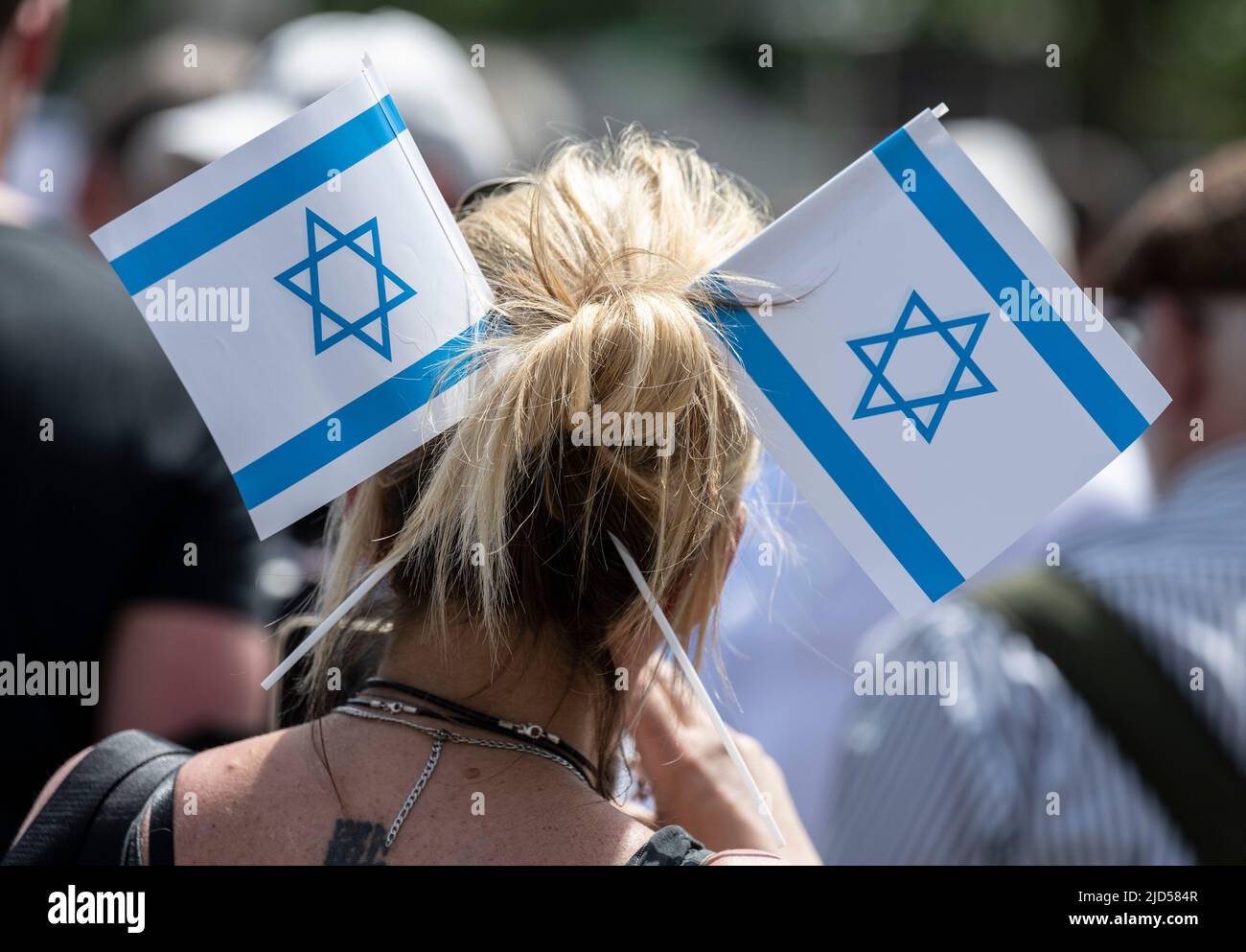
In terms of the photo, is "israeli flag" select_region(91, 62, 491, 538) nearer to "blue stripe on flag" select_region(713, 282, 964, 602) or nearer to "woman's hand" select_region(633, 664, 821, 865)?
"blue stripe on flag" select_region(713, 282, 964, 602)

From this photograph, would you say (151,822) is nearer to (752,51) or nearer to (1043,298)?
(1043,298)

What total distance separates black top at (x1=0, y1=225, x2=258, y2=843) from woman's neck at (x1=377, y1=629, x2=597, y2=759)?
0.82 meters

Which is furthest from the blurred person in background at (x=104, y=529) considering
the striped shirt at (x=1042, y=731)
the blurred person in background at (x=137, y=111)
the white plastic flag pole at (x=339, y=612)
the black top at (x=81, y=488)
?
the blurred person in background at (x=137, y=111)

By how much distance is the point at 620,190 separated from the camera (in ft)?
4.99

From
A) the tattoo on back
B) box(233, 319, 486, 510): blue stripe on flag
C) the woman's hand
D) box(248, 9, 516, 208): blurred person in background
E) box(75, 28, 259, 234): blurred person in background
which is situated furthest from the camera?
box(75, 28, 259, 234): blurred person in background

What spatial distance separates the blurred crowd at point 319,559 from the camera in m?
1.96

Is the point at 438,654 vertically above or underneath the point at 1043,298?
underneath

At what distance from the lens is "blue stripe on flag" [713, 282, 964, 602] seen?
1.40m

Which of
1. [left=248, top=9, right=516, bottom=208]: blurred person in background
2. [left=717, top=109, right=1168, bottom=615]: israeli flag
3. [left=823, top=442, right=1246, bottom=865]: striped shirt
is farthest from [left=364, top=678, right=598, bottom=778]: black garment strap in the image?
[left=248, top=9, right=516, bottom=208]: blurred person in background

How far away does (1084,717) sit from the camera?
1.89 m

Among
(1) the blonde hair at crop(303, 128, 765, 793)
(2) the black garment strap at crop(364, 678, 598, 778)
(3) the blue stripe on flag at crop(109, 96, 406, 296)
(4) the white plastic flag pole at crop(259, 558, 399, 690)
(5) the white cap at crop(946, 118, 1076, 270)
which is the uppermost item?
(5) the white cap at crop(946, 118, 1076, 270)

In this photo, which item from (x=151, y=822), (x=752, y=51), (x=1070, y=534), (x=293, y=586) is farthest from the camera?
(x=752, y=51)
